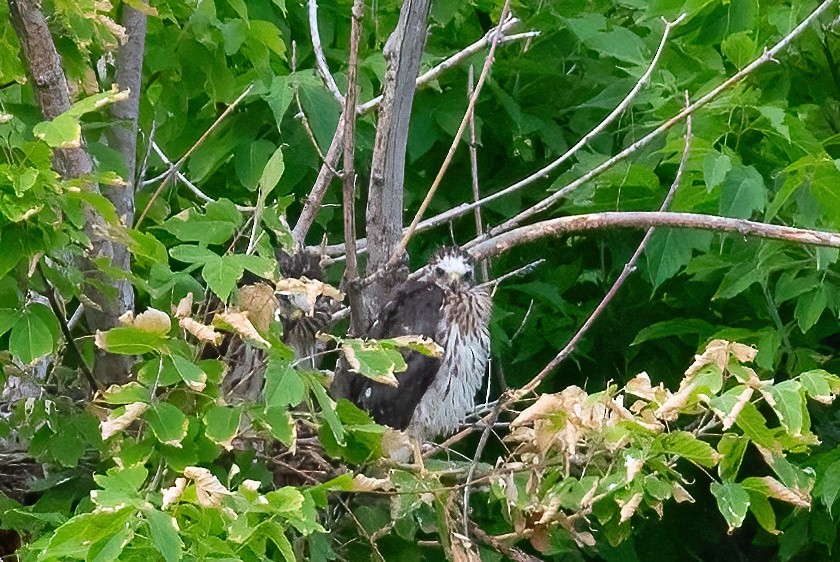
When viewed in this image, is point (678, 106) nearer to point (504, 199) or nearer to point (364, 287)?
point (504, 199)

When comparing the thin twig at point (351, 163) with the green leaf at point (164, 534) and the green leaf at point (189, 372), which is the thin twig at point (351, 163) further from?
the green leaf at point (164, 534)

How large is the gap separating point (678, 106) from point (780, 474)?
1.24 metres

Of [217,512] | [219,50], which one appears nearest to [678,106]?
[219,50]

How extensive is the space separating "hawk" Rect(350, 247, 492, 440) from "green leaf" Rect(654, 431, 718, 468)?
1183 mm

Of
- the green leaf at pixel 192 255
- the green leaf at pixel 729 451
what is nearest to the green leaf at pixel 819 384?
the green leaf at pixel 729 451

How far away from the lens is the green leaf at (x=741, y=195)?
2.61m

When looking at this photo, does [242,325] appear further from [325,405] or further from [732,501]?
[732,501]

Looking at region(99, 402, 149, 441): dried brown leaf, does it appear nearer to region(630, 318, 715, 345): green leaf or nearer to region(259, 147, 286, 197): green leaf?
region(259, 147, 286, 197): green leaf

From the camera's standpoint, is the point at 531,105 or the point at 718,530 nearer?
the point at 531,105

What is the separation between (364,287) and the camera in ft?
7.42

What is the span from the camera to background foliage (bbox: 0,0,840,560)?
1.81 meters

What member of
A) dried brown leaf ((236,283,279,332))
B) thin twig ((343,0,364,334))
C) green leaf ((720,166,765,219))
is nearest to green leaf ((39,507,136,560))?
dried brown leaf ((236,283,279,332))

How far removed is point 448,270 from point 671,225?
1.04 m

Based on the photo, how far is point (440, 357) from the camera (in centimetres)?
313
